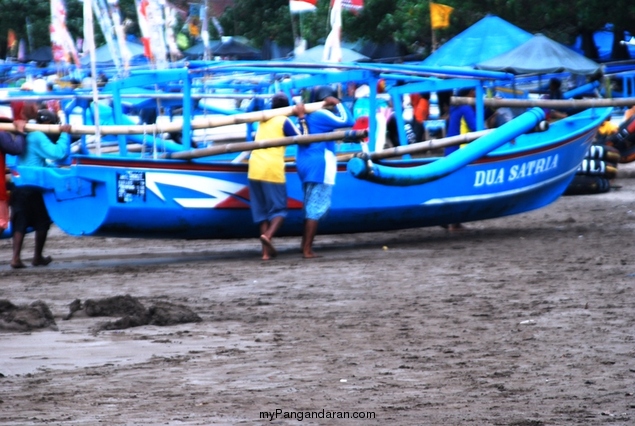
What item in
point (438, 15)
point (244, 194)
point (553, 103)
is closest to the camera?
point (244, 194)

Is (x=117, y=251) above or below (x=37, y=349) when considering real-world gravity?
below

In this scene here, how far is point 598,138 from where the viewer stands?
59.3ft

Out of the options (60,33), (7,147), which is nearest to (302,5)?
(7,147)

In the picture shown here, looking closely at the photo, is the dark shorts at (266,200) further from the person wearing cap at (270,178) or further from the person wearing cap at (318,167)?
the person wearing cap at (318,167)

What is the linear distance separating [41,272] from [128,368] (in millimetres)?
4863

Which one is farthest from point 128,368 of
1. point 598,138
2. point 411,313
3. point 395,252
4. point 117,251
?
point 598,138

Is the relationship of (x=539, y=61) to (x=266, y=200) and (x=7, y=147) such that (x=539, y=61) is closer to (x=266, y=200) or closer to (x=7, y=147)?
(x=266, y=200)

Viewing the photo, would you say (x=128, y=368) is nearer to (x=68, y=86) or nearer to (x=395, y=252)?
(x=395, y=252)

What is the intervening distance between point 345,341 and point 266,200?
449 centimetres

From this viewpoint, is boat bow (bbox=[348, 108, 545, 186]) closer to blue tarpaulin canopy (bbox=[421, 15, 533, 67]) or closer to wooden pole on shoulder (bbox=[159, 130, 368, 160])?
wooden pole on shoulder (bbox=[159, 130, 368, 160])

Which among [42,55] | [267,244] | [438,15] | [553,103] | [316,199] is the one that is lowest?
[42,55]

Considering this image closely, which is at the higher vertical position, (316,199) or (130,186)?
(130,186)

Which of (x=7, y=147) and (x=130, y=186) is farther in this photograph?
(x=7, y=147)

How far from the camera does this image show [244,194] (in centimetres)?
1135
